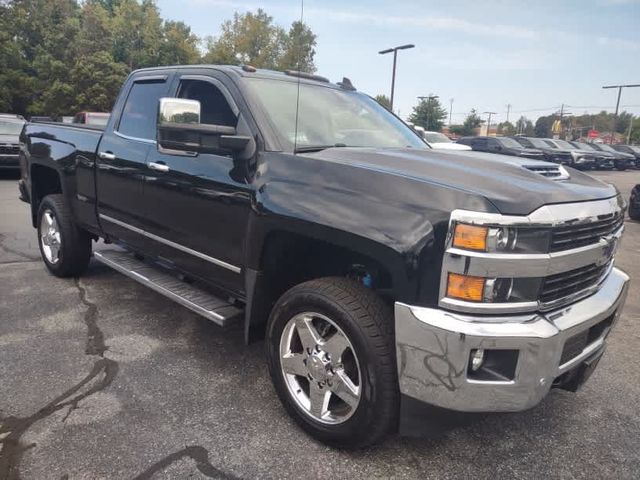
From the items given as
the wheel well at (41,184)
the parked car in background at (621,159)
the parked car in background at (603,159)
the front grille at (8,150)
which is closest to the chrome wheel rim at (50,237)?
the wheel well at (41,184)

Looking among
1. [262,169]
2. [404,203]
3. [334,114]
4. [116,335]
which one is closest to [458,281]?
[404,203]

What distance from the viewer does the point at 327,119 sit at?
3.36 m

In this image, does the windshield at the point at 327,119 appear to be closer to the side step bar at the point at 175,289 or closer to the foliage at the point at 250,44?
the side step bar at the point at 175,289

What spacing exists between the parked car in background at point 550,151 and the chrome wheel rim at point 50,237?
22.3 meters

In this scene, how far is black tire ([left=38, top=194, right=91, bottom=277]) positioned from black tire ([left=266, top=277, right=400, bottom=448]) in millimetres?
3122

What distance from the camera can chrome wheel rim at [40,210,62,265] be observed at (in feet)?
16.3

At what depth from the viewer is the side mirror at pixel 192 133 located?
2.76 m

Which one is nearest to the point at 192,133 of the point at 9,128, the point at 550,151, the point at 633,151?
the point at 9,128

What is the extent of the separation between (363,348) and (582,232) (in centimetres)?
112

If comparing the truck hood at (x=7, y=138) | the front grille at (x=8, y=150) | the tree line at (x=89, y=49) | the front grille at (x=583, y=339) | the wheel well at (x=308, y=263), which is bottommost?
the front grille at (x=8, y=150)

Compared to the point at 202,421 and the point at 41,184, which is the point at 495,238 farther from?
the point at 41,184

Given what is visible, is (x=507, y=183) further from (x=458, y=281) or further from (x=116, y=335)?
(x=116, y=335)

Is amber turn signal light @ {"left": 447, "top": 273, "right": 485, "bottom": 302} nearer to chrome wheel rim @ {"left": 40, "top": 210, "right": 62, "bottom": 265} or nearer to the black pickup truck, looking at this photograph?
the black pickup truck

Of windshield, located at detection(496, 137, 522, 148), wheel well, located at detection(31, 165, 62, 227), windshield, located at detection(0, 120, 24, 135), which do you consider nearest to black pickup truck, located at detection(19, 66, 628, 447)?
wheel well, located at detection(31, 165, 62, 227)
